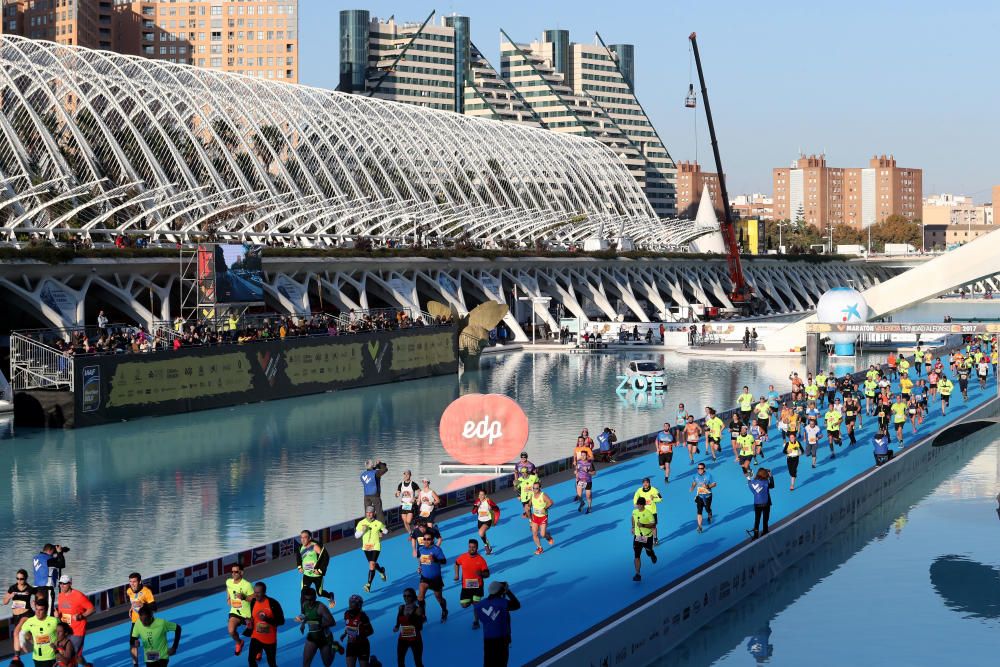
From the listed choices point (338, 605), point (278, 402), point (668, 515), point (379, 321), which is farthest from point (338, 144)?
point (338, 605)

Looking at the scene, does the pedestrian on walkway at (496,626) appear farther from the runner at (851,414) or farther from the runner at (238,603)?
the runner at (851,414)

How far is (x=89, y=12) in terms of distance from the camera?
562ft

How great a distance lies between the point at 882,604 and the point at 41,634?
12679 millimetres

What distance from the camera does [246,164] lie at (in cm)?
7956

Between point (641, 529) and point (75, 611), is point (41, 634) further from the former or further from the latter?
point (641, 529)

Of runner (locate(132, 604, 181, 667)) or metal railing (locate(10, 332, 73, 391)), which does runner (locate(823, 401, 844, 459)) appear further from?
metal railing (locate(10, 332, 73, 391))

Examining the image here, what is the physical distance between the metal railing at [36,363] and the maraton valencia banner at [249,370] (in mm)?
860

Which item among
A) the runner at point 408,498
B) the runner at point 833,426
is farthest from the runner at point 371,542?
the runner at point 833,426

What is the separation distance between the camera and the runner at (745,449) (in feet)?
96.2

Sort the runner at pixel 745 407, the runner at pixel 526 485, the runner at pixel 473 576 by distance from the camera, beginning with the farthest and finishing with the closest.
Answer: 1. the runner at pixel 745 407
2. the runner at pixel 526 485
3. the runner at pixel 473 576

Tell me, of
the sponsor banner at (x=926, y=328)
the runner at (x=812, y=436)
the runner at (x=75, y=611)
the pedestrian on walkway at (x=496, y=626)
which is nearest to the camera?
the pedestrian on walkway at (x=496, y=626)

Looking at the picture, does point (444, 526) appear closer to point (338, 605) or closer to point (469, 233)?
point (338, 605)

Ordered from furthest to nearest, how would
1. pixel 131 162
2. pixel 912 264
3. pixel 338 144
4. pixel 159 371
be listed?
pixel 912 264 < pixel 338 144 < pixel 131 162 < pixel 159 371

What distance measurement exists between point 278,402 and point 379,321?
9.91 meters
